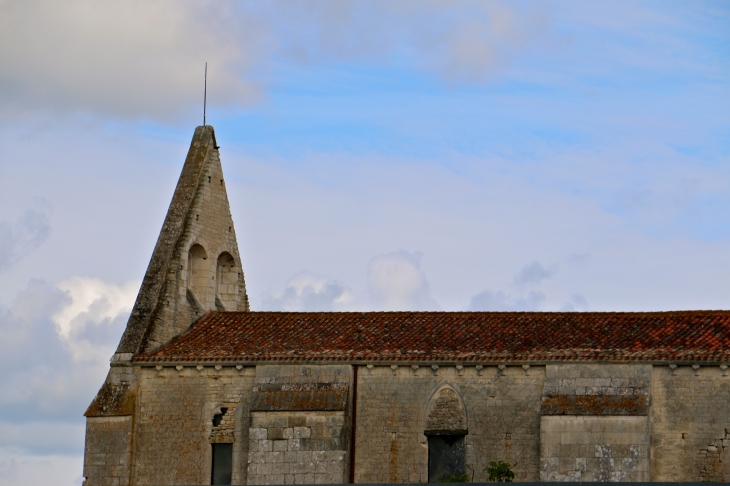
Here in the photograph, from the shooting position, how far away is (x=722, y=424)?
109 ft

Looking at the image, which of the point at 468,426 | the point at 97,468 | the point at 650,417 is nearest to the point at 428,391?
the point at 468,426

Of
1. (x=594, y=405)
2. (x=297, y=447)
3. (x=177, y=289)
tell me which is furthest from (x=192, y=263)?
(x=594, y=405)

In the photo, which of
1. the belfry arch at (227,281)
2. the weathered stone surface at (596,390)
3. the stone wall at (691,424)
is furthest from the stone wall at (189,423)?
the stone wall at (691,424)

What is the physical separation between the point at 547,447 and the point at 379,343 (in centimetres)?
497

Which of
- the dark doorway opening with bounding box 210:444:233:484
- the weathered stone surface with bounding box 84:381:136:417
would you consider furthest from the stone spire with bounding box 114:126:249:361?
the dark doorway opening with bounding box 210:444:233:484

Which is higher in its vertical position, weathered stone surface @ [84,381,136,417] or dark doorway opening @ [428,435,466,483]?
weathered stone surface @ [84,381,136,417]

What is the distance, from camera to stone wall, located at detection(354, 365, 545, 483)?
34.4 m

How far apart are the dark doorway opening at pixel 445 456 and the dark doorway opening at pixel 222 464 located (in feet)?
16.0

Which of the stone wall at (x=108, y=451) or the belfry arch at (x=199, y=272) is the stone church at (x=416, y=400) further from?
the belfry arch at (x=199, y=272)

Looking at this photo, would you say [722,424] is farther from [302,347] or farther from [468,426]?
[302,347]

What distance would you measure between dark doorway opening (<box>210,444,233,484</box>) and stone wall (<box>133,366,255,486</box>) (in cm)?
19

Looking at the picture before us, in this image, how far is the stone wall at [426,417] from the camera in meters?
34.4

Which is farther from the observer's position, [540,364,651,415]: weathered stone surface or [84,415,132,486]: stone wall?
[84,415,132,486]: stone wall

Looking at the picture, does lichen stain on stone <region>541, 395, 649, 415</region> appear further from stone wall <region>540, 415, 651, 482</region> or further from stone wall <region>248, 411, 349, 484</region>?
stone wall <region>248, 411, 349, 484</region>
